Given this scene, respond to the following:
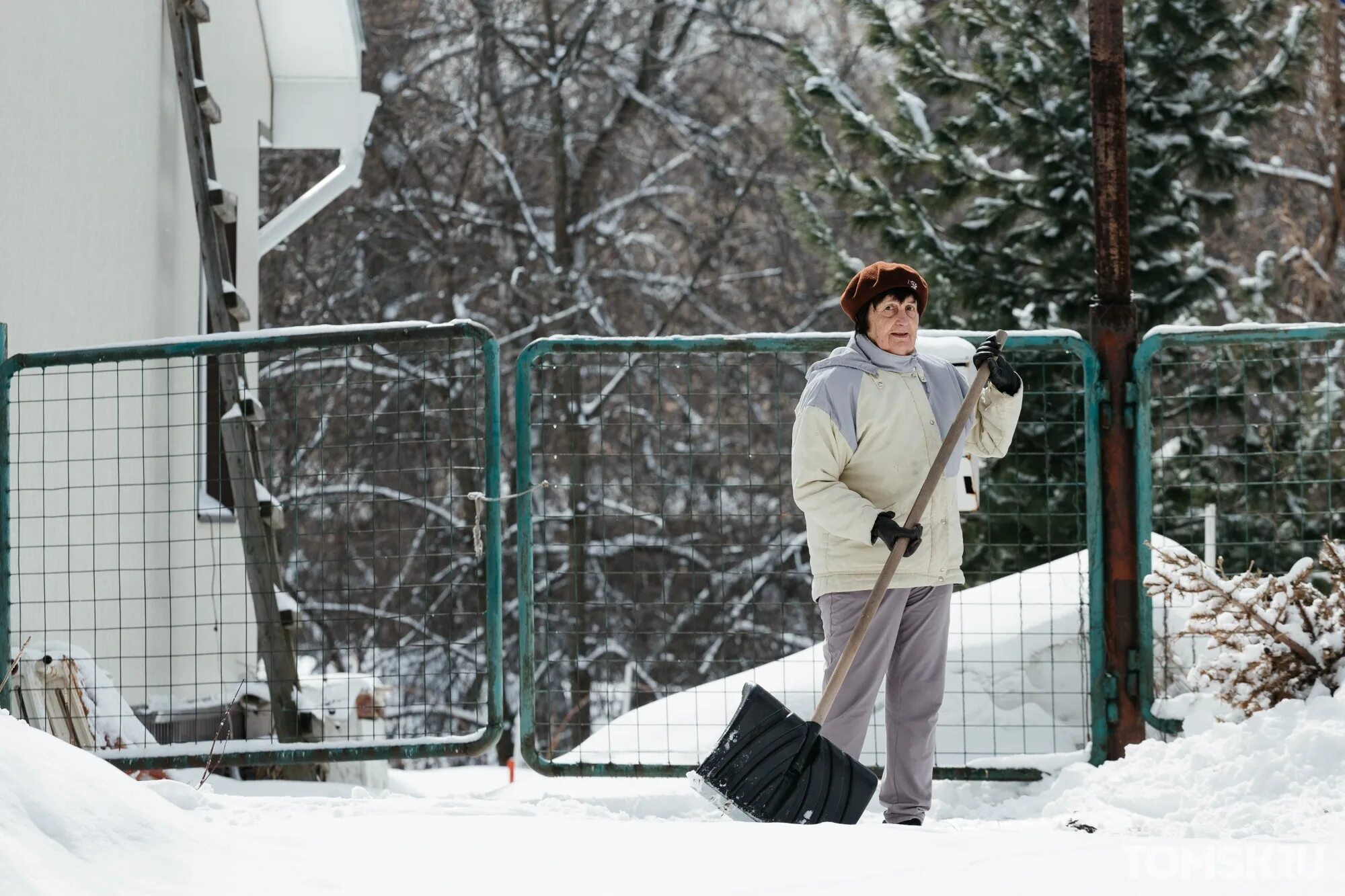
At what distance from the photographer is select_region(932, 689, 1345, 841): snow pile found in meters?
4.32

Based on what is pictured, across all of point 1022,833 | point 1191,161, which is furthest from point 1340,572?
point 1191,161

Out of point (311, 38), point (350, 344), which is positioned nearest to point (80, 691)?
point (350, 344)

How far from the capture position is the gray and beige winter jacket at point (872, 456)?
4.27m

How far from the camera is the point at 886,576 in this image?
4078 mm

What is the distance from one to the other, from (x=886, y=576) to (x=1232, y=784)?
4.52ft

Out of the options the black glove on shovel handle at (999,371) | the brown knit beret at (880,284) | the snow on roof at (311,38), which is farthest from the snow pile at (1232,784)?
the snow on roof at (311,38)

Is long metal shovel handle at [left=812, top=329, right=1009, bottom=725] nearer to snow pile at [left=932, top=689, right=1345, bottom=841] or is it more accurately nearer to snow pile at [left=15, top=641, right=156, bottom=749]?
snow pile at [left=932, top=689, right=1345, bottom=841]

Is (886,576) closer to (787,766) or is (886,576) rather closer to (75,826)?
(787,766)

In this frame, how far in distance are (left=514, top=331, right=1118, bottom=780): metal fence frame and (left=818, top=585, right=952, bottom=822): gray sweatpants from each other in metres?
0.98

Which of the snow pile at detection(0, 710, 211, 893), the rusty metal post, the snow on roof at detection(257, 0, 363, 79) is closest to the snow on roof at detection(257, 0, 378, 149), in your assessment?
the snow on roof at detection(257, 0, 363, 79)

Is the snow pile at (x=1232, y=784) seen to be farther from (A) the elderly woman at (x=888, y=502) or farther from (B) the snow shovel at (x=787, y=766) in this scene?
(B) the snow shovel at (x=787, y=766)

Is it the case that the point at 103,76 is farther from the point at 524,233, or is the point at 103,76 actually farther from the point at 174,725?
the point at 524,233

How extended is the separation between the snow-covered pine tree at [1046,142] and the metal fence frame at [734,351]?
7.22 meters

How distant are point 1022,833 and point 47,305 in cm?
417
